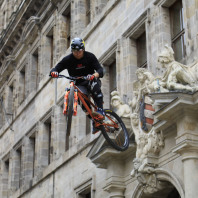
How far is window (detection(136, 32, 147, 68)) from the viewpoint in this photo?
62.1 ft

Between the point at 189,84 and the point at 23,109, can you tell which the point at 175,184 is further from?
the point at 23,109

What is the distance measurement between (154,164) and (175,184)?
3.58ft

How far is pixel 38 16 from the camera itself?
28.2m

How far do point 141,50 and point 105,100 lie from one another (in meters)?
2.43

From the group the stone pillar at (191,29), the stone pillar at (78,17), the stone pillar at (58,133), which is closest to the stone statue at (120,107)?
the stone pillar at (191,29)

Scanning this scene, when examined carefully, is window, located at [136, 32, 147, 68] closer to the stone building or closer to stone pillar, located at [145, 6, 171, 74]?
the stone building

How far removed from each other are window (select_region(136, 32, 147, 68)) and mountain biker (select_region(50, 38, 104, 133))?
571cm

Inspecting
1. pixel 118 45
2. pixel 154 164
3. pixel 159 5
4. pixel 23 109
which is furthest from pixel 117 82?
pixel 23 109

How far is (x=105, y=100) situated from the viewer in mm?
20688

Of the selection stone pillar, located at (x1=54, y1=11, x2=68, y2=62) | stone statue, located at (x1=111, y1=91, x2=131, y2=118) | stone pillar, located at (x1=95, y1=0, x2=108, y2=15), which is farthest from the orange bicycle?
stone pillar, located at (x1=54, y1=11, x2=68, y2=62)

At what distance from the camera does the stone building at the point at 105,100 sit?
1471 cm

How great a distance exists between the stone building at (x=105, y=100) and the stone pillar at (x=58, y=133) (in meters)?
0.04

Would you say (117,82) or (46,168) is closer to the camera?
(117,82)

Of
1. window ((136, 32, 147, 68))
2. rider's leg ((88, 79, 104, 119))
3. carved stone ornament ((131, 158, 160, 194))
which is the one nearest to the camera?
rider's leg ((88, 79, 104, 119))
